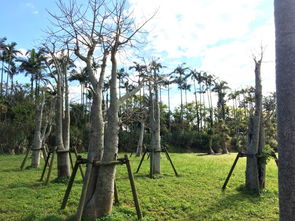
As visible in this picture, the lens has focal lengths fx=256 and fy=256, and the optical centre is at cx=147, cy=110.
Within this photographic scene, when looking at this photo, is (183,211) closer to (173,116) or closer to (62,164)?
(62,164)

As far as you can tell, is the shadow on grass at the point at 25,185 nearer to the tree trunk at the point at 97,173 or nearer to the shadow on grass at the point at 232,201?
the tree trunk at the point at 97,173

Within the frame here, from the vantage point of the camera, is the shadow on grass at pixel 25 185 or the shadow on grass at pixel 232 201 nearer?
the shadow on grass at pixel 232 201

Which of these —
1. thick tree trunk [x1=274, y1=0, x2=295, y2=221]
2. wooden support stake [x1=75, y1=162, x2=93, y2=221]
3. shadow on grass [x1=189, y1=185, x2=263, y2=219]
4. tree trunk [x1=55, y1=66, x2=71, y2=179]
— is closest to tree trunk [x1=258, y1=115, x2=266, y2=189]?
shadow on grass [x1=189, y1=185, x2=263, y2=219]

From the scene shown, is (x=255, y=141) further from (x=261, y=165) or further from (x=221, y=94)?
(x=221, y=94)

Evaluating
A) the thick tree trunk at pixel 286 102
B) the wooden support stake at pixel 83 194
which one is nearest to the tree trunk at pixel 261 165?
the wooden support stake at pixel 83 194

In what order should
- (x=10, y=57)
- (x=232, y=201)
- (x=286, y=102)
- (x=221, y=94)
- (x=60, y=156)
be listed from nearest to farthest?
1. (x=286, y=102)
2. (x=232, y=201)
3. (x=60, y=156)
4. (x=10, y=57)
5. (x=221, y=94)

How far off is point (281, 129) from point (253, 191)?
5.79 m

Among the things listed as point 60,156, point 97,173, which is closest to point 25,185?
point 60,156

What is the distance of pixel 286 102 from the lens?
2516 millimetres

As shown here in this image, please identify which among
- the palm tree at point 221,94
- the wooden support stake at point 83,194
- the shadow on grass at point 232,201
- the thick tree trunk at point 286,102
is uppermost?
the palm tree at point 221,94

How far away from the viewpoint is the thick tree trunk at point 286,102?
8.10 ft

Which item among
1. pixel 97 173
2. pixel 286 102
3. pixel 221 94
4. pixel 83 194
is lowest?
pixel 83 194

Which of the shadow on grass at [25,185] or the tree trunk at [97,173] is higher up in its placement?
the tree trunk at [97,173]

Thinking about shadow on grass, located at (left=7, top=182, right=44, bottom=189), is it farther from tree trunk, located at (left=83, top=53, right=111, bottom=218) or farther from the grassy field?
tree trunk, located at (left=83, top=53, right=111, bottom=218)
